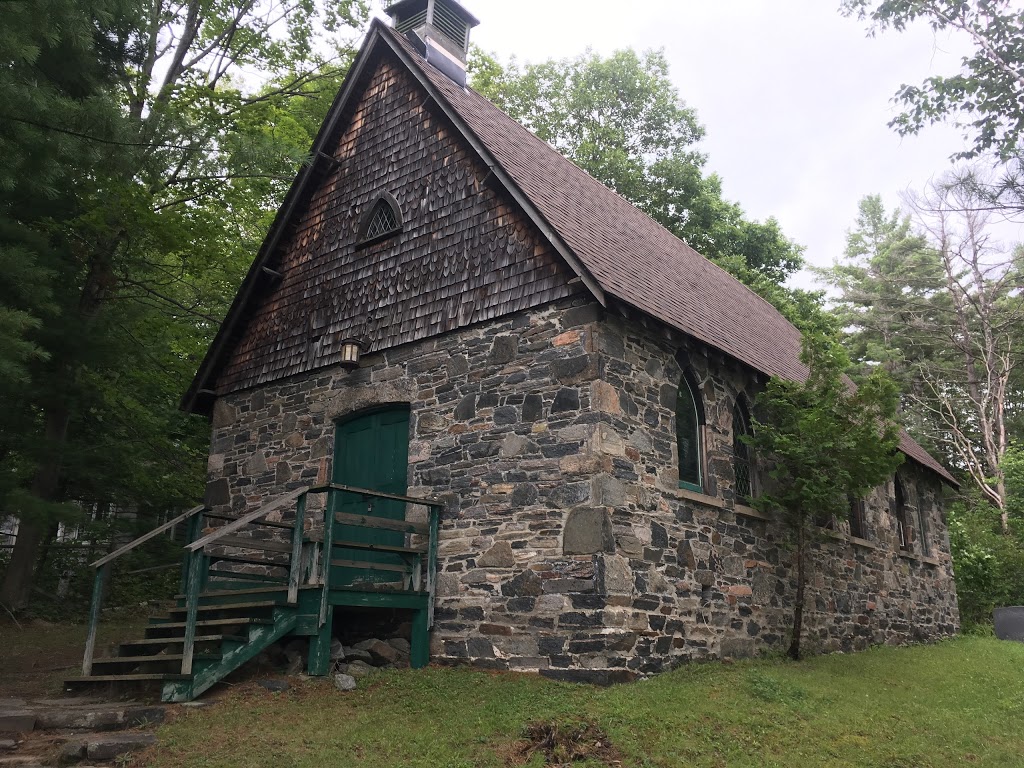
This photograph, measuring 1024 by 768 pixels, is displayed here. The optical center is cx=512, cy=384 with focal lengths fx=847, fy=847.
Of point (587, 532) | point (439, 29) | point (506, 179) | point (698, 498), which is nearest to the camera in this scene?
point (587, 532)

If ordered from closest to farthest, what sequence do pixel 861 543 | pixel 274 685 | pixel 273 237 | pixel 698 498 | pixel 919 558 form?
pixel 274 685 < pixel 698 498 < pixel 273 237 < pixel 861 543 < pixel 919 558

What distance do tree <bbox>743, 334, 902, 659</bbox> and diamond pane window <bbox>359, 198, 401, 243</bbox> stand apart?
5.37 metres

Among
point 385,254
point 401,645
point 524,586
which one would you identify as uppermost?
point 385,254

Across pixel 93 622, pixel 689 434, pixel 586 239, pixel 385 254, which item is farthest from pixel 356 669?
pixel 586 239

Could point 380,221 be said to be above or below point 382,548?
above

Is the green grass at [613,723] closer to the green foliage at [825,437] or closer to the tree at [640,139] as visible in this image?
the green foliage at [825,437]

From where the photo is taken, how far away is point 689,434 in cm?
1015

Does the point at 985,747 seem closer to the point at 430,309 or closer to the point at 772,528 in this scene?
the point at 772,528

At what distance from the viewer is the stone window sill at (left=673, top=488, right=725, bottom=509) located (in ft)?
30.7

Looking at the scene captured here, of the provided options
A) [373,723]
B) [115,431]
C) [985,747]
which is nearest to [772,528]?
[985,747]

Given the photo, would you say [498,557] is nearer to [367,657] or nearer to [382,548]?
[382,548]

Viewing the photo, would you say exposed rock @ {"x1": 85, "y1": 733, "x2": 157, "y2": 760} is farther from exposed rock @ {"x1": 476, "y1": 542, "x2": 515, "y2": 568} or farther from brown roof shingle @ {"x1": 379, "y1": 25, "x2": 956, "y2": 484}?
brown roof shingle @ {"x1": 379, "y1": 25, "x2": 956, "y2": 484}

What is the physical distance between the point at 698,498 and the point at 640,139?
70.9ft

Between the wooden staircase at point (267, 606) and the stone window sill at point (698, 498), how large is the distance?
8.80 ft
